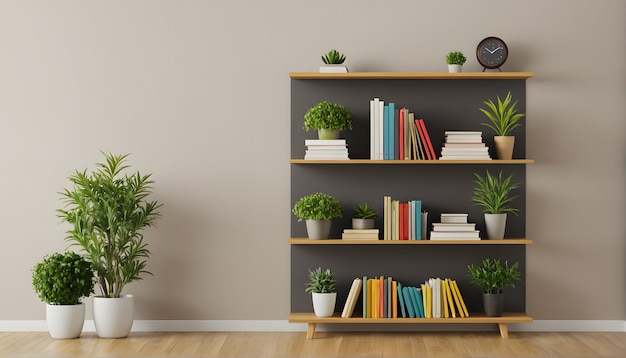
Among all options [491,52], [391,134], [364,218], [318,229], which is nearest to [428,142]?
[391,134]

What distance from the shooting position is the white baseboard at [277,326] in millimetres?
5391

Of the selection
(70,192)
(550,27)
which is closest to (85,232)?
(70,192)

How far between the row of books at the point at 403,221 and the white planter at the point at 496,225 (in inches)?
15.8

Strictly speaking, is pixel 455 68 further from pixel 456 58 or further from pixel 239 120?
pixel 239 120

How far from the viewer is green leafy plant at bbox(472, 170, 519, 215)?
17.1 ft

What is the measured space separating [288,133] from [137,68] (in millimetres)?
1093

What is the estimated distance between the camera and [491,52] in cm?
530

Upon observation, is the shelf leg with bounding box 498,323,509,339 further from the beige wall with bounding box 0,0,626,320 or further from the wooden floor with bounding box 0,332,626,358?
the beige wall with bounding box 0,0,626,320

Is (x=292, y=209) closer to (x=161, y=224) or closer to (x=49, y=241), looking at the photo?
(x=161, y=224)

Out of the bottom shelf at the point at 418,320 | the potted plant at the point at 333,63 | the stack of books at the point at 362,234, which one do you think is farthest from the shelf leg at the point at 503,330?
the potted plant at the point at 333,63

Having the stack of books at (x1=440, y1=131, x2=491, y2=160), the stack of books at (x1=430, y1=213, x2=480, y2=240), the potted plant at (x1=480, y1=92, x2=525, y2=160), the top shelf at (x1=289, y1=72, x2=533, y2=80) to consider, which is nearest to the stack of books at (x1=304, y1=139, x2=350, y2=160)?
the top shelf at (x1=289, y1=72, x2=533, y2=80)

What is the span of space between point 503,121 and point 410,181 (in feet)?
2.32

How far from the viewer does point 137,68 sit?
17.9 ft

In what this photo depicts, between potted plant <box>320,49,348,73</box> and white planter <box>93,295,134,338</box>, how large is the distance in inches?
75.4
